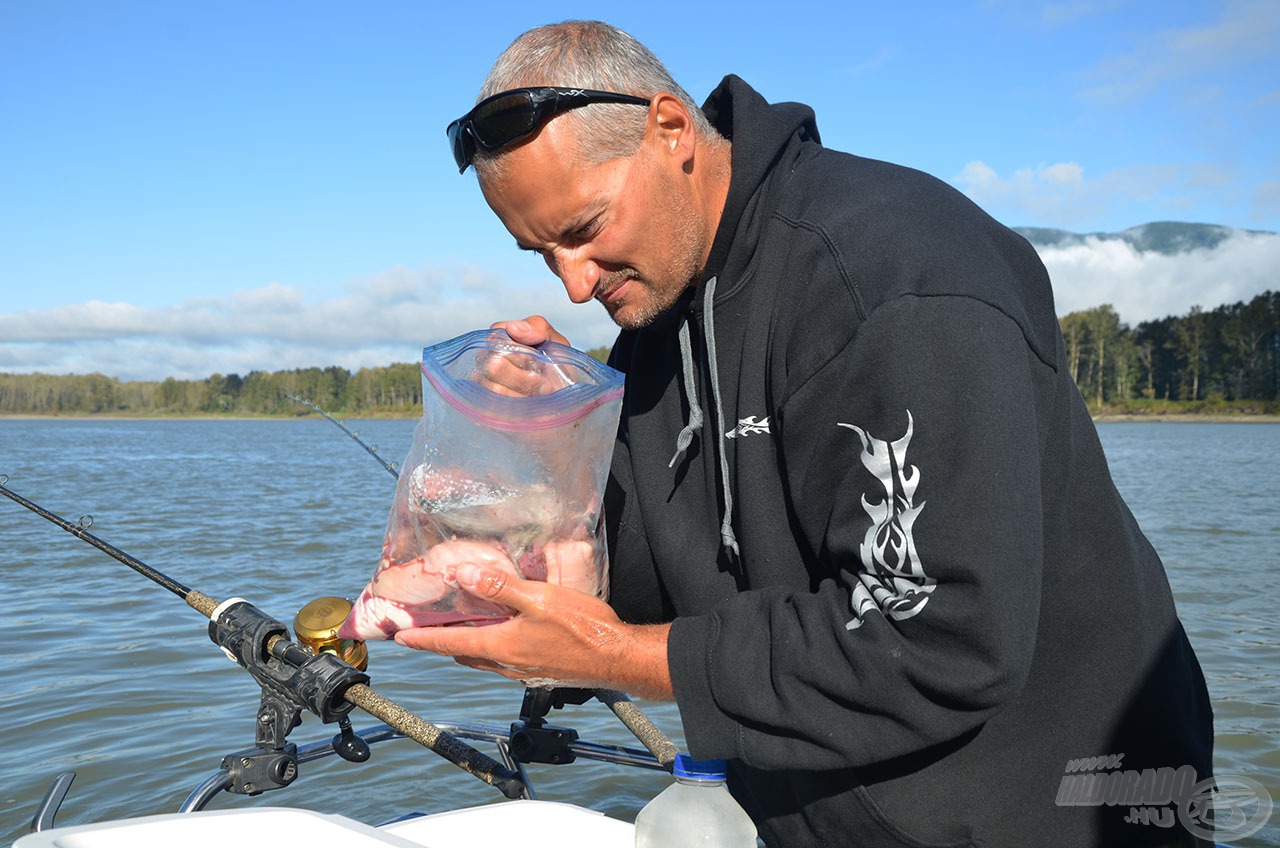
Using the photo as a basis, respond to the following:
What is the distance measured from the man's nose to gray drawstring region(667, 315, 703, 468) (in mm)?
224

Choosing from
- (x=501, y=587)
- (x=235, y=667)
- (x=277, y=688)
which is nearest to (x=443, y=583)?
(x=501, y=587)

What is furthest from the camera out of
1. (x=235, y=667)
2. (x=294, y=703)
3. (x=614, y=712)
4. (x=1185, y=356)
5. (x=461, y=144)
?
(x=1185, y=356)

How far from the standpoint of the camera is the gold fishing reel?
2.56m

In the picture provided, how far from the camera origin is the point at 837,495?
1.68 m

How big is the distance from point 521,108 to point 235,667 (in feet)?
24.3

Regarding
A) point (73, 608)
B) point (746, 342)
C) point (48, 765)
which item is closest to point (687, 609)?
point (746, 342)

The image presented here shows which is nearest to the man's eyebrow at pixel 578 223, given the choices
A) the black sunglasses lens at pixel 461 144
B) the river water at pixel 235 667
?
the black sunglasses lens at pixel 461 144

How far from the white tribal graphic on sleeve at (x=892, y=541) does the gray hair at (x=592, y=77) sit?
82 cm

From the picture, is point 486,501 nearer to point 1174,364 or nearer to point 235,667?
point 235,667

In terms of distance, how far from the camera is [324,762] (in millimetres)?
6293

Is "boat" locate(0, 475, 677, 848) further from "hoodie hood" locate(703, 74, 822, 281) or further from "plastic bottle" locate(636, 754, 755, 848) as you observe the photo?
"hoodie hood" locate(703, 74, 822, 281)

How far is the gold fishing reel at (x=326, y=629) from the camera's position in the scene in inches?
101

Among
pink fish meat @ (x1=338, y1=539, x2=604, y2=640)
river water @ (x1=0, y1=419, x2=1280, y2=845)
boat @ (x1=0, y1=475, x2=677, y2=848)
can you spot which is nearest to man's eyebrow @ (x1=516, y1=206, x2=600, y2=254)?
pink fish meat @ (x1=338, y1=539, x2=604, y2=640)

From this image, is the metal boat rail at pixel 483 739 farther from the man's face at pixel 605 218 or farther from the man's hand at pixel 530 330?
the man's face at pixel 605 218
